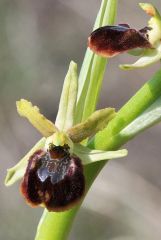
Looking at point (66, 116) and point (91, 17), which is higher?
point (66, 116)

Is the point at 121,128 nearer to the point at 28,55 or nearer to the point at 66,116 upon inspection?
the point at 66,116

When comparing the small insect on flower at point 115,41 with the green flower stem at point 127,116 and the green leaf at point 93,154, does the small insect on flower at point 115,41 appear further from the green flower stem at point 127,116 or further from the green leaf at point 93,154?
the green leaf at point 93,154

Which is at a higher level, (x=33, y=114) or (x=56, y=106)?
(x=33, y=114)

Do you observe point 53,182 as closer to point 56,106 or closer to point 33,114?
point 33,114

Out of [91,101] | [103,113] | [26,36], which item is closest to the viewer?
[103,113]

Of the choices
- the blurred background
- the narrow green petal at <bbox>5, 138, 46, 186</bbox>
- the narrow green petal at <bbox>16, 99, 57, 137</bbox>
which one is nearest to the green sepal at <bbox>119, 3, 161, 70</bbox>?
the narrow green petal at <bbox>16, 99, 57, 137</bbox>

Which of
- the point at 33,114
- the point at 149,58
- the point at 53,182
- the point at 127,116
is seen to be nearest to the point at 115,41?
the point at 149,58

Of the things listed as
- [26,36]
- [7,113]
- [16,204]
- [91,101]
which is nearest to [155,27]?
[91,101]
